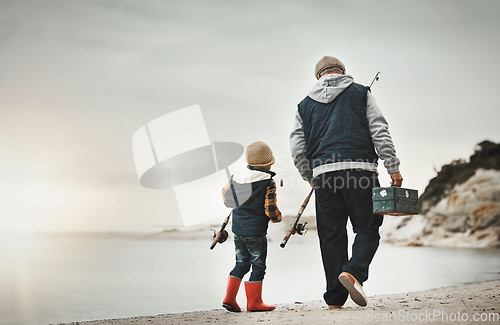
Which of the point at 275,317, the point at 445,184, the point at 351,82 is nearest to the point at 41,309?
the point at 275,317

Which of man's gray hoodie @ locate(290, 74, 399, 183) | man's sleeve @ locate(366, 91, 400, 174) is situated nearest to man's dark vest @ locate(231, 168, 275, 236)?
man's gray hoodie @ locate(290, 74, 399, 183)

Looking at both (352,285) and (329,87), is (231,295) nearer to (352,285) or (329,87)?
Result: (352,285)

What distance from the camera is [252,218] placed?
391 centimetres

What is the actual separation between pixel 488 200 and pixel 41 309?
13.4 m

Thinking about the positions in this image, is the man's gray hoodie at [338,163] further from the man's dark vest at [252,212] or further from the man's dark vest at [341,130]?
the man's dark vest at [252,212]

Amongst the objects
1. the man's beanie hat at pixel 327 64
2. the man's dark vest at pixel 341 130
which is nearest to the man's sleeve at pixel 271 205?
the man's dark vest at pixel 341 130

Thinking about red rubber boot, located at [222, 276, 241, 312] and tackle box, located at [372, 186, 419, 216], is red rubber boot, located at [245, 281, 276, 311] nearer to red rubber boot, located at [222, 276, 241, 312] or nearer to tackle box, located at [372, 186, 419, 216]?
red rubber boot, located at [222, 276, 241, 312]

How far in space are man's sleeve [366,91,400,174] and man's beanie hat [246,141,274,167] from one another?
84cm

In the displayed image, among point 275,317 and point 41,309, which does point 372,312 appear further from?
point 41,309

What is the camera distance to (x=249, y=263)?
13.0 feet

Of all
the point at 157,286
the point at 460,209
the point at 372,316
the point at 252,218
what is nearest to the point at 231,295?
the point at 252,218

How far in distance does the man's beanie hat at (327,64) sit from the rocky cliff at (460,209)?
40.5 feet

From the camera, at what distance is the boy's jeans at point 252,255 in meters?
3.88

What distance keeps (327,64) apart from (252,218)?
1284mm
